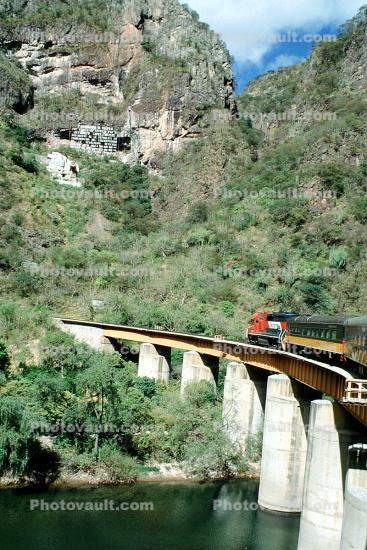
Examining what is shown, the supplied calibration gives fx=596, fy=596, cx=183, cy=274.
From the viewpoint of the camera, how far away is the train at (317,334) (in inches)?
886

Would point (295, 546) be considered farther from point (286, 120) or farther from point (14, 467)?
point (286, 120)

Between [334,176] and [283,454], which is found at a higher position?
[334,176]

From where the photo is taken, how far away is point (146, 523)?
2517cm

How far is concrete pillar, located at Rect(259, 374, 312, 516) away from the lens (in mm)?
27062

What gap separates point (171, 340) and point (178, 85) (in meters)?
61.0

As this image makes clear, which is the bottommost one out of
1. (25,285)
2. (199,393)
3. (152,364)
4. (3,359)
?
(199,393)

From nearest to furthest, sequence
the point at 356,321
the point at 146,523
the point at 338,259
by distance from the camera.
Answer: the point at 356,321 < the point at 146,523 < the point at 338,259

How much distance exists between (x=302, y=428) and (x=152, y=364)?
1891 centimetres

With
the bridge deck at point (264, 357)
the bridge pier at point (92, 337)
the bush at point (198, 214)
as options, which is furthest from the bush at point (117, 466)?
the bush at point (198, 214)

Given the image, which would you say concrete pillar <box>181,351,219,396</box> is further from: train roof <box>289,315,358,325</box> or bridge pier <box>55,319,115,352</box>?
bridge pier <box>55,319,115,352</box>

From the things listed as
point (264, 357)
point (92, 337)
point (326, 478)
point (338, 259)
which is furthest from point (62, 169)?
point (326, 478)

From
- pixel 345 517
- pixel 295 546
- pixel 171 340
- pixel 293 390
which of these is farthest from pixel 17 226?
pixel 345 517

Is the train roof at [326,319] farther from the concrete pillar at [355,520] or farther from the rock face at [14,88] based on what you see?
the rock face at [14,88]

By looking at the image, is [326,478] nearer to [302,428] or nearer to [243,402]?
[302,428]
